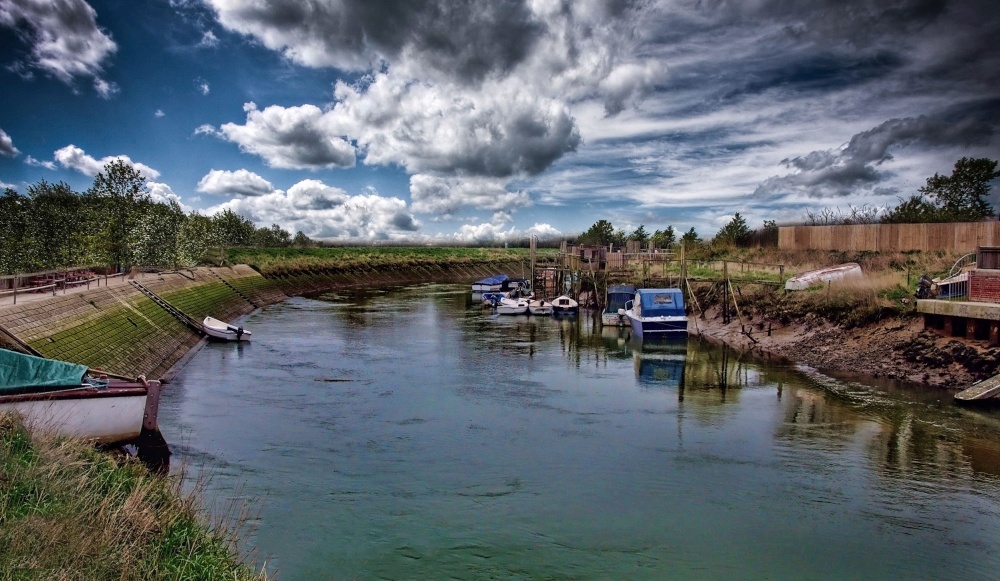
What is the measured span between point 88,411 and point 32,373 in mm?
1712

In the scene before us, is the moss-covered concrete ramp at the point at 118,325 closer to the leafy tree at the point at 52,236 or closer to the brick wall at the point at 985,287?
the leafy tree at the point at 52,236

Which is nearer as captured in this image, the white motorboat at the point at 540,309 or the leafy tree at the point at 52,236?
the leafy tree at the point at 52,236

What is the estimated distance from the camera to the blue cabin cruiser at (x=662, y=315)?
142 ft

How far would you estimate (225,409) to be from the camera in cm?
2392

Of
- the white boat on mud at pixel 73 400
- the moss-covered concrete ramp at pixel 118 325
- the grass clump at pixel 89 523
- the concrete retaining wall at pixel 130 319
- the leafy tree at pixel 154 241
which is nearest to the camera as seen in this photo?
the grass clump at pixel 89 523

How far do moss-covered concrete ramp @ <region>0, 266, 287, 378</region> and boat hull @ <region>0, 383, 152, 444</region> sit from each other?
316 inches

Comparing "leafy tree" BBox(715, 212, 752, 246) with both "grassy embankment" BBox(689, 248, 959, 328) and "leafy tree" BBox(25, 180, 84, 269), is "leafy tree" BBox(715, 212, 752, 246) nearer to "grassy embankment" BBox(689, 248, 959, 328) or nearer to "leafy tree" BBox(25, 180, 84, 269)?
"grassy embankment" BBox(689, 248, 959, 328)

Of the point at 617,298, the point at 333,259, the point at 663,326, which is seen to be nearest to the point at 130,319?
the point at 663,326

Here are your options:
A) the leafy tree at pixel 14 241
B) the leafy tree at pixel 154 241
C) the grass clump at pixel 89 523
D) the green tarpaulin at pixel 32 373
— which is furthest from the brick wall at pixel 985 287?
the leafy tree at pixel 154 241

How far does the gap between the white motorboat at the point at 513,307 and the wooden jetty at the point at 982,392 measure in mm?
41078

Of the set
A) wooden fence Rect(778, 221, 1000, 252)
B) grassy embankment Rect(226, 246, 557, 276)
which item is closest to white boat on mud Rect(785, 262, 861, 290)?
wooden fence Rect(778, 221, 1000, 252)

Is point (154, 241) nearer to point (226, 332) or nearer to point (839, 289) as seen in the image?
point (226, 332)

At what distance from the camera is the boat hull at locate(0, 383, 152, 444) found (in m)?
14.7

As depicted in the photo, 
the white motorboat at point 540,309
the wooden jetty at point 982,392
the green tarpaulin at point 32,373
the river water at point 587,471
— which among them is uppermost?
the green tarpaulin at point 32,373
